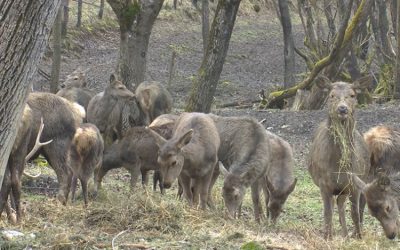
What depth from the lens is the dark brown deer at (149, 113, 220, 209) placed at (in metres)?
10.8

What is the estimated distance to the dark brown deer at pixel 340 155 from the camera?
32.0 ft

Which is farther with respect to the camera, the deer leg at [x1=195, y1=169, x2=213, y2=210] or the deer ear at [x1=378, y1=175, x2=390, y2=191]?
the deer leg at [x1=195, y1=169, x2=213, y2=210]

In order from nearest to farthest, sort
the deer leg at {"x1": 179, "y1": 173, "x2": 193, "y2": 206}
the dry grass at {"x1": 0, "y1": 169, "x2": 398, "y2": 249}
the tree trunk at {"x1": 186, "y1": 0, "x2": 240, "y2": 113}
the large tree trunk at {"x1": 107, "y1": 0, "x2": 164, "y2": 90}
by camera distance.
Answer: the dry grass at {"x1": 0, "y1": 169, "x2": 398, "y2": 249} → the deer leg at {"x1": 179, "y1": 173, "x2": 193, "y2": 206} → the tree trunk at {"x1": 186, "y1": 0, "x2": 240, "y2": 113} → the large tree trunk at {"x1": 107, "y1": 0, "x2": 164, "y2": 90}

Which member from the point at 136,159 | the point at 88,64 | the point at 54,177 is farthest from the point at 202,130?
the point at 88,64

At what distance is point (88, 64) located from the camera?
3052 centimetres

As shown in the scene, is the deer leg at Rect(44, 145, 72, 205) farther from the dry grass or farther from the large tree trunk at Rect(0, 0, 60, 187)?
the large tree trunk at Rect(0, 0, 60, 187)

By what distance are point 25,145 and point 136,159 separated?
3.61 metres

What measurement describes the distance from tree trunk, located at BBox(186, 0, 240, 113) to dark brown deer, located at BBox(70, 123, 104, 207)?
4.15 metres

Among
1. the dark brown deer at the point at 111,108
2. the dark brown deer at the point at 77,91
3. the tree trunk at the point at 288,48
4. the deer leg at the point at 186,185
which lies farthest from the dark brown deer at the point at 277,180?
the tree trunk at the point at 288,48

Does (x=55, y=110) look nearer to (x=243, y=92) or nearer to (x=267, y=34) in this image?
(x=243, y=92)

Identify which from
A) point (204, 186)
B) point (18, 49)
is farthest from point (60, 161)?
point (18, 49)

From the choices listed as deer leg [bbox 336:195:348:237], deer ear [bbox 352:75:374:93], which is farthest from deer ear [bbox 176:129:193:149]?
deer ear [bbox 352:75:374:93]

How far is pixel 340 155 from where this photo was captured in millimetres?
9867

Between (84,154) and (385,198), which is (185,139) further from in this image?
(385,198)
